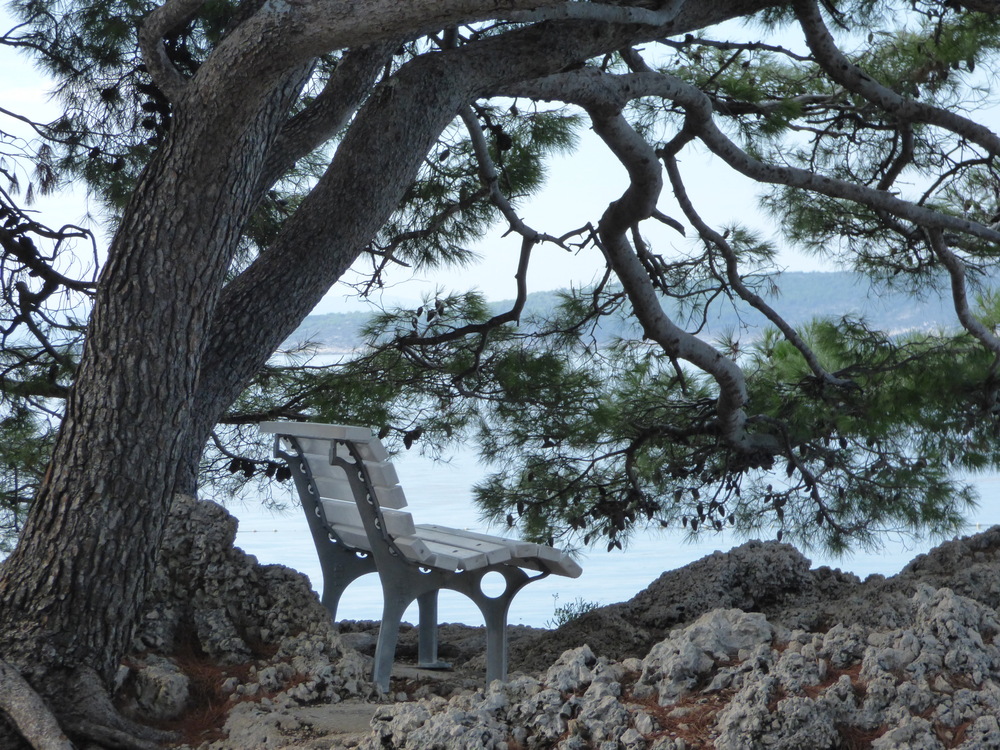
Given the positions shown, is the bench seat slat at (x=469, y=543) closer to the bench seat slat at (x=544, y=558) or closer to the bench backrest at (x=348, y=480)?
the bench seat slat at (x=544, y=558)

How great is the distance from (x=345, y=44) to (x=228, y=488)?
2.66 metres

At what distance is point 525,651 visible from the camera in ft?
9.71

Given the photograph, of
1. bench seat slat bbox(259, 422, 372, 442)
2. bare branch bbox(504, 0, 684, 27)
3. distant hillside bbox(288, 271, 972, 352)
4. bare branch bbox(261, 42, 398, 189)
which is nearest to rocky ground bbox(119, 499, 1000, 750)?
bench seat slat bbox(259, 422, 372, 442)

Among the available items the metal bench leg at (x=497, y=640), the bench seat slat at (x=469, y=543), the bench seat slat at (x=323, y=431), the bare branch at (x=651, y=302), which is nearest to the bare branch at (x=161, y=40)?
the bench seat slat at (x=323, y=431)

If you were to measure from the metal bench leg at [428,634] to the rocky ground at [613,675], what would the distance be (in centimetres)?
9

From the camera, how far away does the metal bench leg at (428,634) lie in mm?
2791

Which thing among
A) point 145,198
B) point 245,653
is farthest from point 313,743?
point 145,198

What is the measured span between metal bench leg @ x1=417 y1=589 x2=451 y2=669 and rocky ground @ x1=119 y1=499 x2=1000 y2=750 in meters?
0.09

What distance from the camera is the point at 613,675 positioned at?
152 cm

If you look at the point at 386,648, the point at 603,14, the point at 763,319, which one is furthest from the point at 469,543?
the point at 763,319

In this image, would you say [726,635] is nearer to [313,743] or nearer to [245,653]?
[313,743]

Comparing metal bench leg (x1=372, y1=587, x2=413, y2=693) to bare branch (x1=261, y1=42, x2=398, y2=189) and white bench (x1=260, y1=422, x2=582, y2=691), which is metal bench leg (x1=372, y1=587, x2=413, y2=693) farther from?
bare branch (x1=261, y1=42, x2=398, y2=189)

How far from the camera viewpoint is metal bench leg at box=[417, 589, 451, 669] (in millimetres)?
2791

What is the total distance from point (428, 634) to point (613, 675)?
1.37 meters
